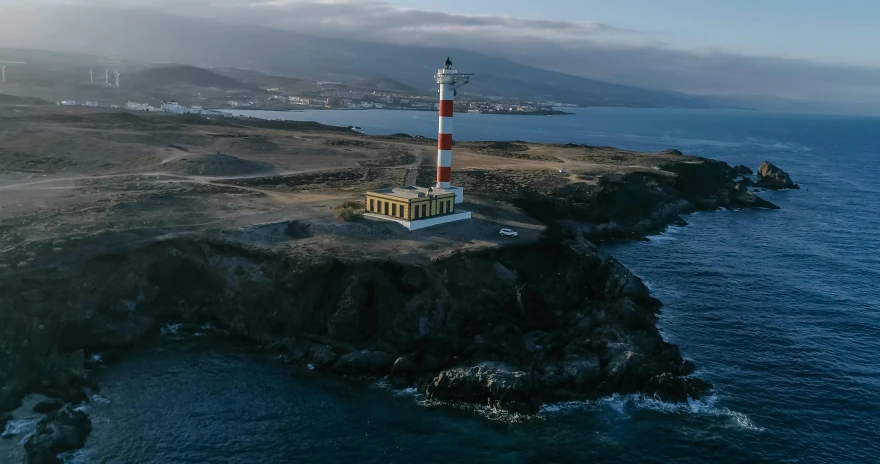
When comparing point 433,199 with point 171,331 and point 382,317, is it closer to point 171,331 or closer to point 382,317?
point 382,317

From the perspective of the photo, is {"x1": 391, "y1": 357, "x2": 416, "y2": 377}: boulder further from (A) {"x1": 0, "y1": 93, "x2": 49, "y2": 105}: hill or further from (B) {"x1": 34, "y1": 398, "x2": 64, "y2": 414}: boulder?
(A) {"x1": 0, "y1": 93, "x2": 49, "y2": 105}: hill

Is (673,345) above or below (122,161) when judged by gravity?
below

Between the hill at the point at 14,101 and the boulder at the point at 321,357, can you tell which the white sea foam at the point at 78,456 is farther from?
the hill at the point at 14,101

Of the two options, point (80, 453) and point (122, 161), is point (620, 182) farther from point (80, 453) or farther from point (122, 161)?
point (80, 453)

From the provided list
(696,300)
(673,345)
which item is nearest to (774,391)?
(673,345)

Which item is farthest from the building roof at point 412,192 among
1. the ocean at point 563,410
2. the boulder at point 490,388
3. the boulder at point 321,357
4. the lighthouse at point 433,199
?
the boulder at point 490,388

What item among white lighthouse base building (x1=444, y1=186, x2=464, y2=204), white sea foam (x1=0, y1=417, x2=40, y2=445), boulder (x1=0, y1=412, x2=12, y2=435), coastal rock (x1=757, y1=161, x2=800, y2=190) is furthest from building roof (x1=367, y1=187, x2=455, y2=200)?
coastal rock (x1=757, y1=161, x2=800, y2=190)

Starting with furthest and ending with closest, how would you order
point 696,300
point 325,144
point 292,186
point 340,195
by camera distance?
point 325,144
point 292,186
point 340,195
point 696,300
